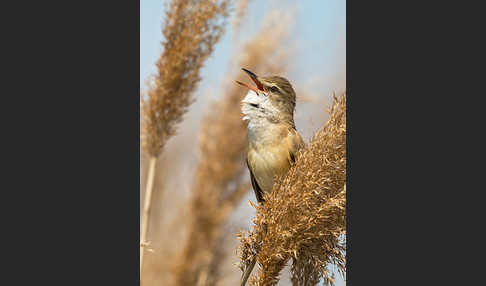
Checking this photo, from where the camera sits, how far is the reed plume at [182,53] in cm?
238

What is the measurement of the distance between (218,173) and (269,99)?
404mm

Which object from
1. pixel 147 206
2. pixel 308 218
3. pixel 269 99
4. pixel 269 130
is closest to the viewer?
pixel 308 218

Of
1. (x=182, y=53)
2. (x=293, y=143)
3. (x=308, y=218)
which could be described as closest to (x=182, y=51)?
(x=182, y=53)

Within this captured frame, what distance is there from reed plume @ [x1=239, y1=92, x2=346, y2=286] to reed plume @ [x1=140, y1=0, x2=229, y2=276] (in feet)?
2.10

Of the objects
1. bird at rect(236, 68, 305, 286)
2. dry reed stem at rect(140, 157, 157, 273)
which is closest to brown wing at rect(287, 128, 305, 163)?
bird at rect(236, 68, 305, 286)

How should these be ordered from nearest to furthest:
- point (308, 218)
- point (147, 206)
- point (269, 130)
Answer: point (308, 218)
point (147, 206)
point (269, 130)

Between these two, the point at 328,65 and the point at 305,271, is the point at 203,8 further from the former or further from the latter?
the point at 305,271

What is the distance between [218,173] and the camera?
8.16ft

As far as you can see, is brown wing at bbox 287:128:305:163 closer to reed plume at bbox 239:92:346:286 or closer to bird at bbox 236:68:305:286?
bird at bbox 236:68:305:286

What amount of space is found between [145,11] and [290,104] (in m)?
0.77

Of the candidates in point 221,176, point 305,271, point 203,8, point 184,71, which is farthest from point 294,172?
point 203,8

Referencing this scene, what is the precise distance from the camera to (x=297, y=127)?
8.03 feet

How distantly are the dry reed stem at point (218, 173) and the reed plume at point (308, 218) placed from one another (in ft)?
1.63

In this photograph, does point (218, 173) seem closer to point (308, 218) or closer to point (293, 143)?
point (293, 143)
